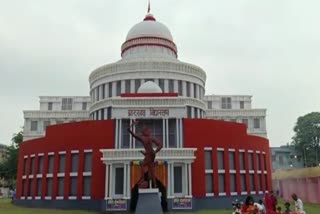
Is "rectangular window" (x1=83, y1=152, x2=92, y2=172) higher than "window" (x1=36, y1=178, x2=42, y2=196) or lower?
higher

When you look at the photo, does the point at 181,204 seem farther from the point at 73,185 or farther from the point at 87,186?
the point at 73,185

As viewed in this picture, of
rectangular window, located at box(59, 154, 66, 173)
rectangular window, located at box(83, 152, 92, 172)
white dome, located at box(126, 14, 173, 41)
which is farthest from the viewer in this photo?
white dome, located at box(126, 14, 173, 41)

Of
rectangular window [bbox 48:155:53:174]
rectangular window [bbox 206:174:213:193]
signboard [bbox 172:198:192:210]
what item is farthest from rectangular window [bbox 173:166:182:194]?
rectangular window [bbox 48:155:53:174]

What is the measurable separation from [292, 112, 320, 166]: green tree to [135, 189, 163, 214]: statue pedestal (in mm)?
60270

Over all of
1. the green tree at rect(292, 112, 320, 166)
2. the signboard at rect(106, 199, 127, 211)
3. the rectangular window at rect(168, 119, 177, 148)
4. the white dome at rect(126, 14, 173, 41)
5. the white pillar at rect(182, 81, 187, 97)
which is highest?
the white dome at rect(126, 14, 173, 41)

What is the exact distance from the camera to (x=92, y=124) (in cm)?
3547

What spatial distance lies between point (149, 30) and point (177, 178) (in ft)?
79.4

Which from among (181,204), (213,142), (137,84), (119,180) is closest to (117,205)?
(119,180)

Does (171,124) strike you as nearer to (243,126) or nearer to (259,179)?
(243,126)

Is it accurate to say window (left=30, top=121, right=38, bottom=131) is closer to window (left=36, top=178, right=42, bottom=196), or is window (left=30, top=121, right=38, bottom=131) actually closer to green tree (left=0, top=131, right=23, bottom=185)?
green tree (left=0, top=131, right=23, bottom=185)

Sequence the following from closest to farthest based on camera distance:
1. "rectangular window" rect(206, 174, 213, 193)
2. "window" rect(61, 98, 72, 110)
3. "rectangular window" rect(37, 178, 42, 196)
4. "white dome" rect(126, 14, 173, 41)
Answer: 1. "rectangular window" rect(206, 174, 213, 193)
2. "rectangular window" rect(37, 178, 42, 196)
3. "white dome" rect(126, 14, 173, 41)
4. "window" rect(61, 98, 72, 110)

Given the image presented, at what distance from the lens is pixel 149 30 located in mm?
50062

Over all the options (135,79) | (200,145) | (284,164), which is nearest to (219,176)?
(200,145)

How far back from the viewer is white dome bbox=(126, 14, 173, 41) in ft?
164
